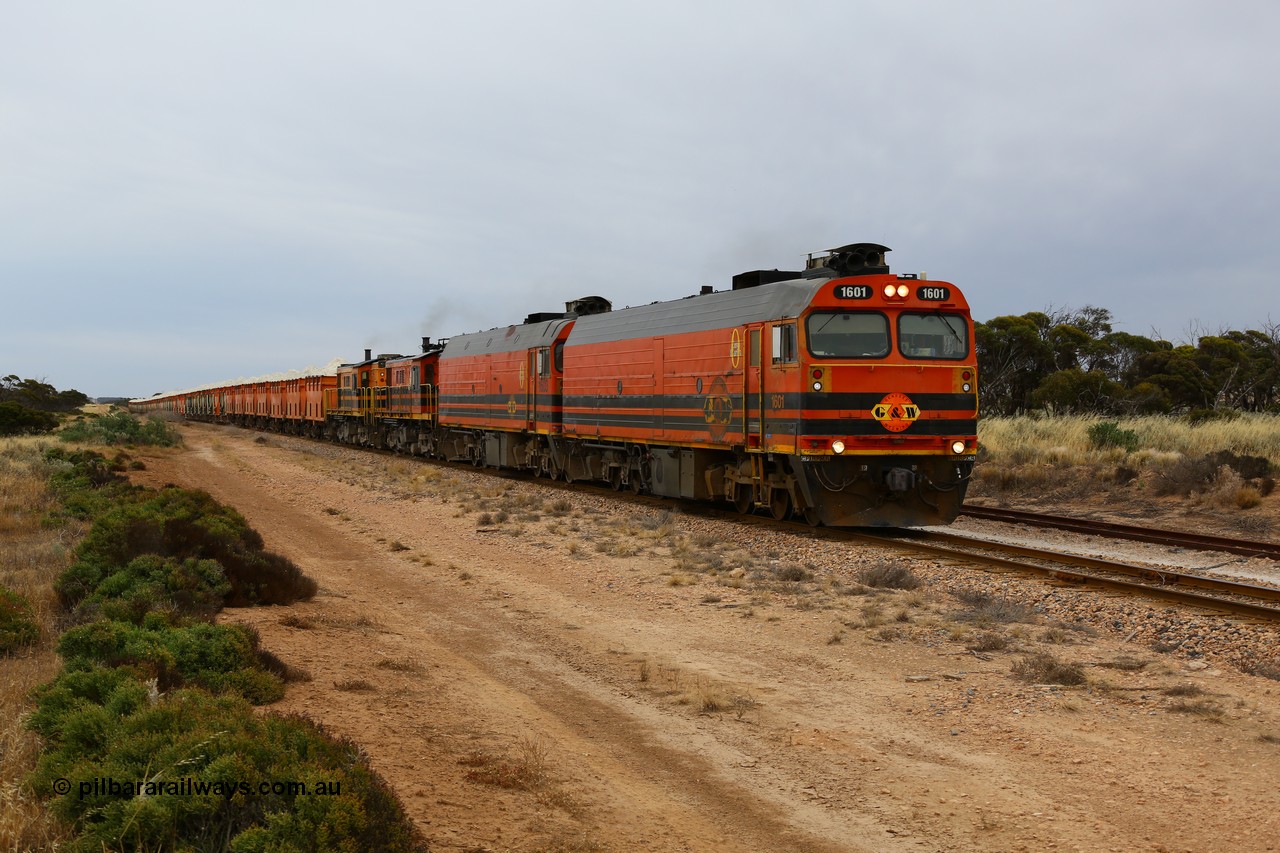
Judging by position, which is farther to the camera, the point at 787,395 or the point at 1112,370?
the point at 1112,370

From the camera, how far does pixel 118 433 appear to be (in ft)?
139

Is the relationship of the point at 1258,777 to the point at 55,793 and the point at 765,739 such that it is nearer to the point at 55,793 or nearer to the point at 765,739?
the point at 765,739

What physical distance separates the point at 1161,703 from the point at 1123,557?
730cm

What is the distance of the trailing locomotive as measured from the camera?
595 inches

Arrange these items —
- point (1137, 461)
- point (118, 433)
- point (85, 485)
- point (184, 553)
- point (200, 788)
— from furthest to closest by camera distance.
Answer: point (118, 433) < point (1137, 461) < point (85, 485) < point (184, 553) < point (200, 788)

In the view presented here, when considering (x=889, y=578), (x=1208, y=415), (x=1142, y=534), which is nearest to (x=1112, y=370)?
(x=1208, y=415)

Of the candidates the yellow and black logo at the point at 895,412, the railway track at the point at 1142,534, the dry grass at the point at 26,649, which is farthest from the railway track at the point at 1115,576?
the dry grass at the point at 26,649

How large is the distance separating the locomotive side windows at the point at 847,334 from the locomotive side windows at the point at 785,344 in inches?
10.3

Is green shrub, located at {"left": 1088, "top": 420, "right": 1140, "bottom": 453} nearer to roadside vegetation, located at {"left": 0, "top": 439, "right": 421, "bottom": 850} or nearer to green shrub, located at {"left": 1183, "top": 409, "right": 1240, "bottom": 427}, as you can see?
green shrub, located at {"left": 1183, "top": 409, "right": 1240, "bottom": 427}

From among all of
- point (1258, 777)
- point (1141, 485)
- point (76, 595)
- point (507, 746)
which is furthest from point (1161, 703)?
point (1141, 485)

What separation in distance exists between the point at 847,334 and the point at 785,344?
0.91m

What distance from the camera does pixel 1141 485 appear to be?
21.5 meters

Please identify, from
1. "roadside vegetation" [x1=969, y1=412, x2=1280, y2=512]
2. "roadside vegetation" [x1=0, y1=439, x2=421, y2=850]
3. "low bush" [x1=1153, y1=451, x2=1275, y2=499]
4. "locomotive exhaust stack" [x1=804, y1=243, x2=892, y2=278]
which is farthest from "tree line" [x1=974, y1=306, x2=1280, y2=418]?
"roadside vegetation" [x1=0, y1=439, x2=421, y2=850]

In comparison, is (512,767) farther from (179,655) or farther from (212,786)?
(179,655)
